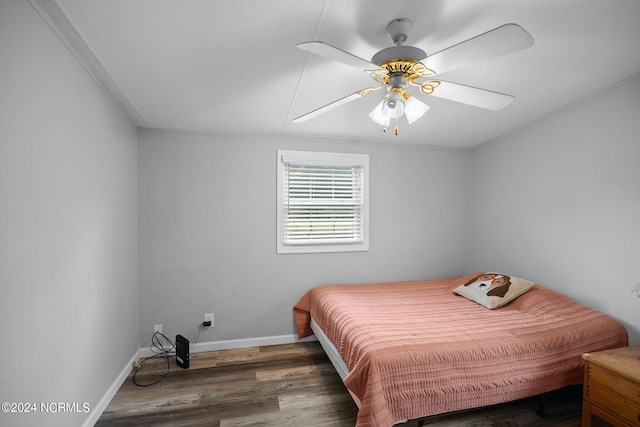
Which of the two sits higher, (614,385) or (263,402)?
(614,385)

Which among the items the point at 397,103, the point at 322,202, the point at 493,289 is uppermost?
the point at 397,103

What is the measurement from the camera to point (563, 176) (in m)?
2.63

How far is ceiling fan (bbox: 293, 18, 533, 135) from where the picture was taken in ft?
3.84

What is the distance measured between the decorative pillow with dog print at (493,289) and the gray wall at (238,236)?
0.81 metres

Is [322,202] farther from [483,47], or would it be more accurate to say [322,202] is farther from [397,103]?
[483,47]

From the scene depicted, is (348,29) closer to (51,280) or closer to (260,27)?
(260,27)

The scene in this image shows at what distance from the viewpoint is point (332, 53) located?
129 cm

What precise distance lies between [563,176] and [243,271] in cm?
321

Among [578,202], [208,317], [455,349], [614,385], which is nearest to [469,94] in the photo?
[455,349]

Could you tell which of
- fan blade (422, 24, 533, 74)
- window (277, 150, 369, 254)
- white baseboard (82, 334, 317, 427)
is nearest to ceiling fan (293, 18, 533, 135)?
fan blade (422, 24, 533, 74)

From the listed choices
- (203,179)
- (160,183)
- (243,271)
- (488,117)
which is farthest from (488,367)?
(160,183)

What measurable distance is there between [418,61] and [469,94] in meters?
0.44

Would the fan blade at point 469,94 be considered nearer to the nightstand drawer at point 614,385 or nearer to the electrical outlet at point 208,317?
the nightstand drawer at point 614,385

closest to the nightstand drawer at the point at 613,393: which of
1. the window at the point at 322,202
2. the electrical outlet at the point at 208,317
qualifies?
the window at the point at 322,202
